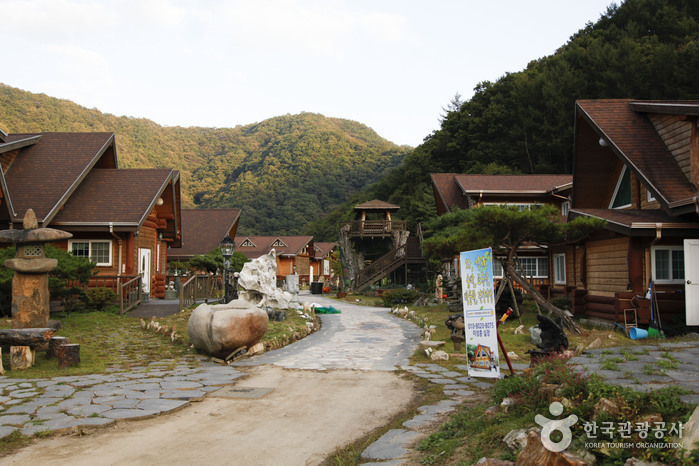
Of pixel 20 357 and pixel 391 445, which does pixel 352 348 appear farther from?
pixel 391 445

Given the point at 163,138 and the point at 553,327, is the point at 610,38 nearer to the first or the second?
the point at 553,327

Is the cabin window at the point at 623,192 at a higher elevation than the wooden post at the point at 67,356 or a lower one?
higher

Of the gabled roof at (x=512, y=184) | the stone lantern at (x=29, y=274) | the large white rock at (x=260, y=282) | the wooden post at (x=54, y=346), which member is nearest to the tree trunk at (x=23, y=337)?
the wooden post at (x=54, y=346)

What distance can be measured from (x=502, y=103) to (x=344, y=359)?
44.2 metres

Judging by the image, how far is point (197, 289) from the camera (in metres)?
21.4

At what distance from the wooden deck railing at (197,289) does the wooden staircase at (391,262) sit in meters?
13.7

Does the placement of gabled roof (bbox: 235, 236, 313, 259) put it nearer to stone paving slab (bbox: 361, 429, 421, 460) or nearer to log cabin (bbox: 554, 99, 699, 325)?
log cabin (bbox: 554, 99, 699, 325)

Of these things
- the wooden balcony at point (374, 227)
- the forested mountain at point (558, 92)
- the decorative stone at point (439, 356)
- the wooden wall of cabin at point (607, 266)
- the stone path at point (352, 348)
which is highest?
the forested mountain at point (558, 92)

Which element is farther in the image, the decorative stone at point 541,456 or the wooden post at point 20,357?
the wooden post at point 20,357

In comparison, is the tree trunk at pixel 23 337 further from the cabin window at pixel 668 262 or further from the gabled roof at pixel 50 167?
the cabin window at pixel 668 262

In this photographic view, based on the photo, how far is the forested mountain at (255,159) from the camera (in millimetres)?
65062

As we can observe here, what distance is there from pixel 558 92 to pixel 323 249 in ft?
120

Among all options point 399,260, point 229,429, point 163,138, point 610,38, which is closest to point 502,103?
point 610,38

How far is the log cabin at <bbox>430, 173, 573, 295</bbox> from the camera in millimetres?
26344
